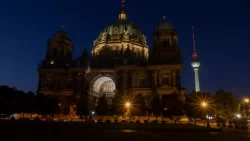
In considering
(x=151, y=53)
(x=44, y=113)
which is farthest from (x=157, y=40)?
(x=44, y=113)

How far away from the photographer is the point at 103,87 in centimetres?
8069

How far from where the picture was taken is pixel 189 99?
58.6 metres

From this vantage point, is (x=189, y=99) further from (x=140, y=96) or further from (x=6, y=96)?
(x=6, y=96)

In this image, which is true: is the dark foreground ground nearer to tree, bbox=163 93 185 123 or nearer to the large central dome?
tree, bbox=163 93 185 123

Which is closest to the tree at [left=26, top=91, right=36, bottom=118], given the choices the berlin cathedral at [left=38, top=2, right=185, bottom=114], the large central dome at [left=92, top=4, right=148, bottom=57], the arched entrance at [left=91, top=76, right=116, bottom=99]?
the berlin cathedral at [left=38, top=2, right=185, bottom=114]

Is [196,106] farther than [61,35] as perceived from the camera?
No

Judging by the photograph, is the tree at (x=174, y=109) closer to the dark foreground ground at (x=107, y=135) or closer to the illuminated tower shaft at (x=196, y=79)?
the dark foreground ground at (x=107, y=135)

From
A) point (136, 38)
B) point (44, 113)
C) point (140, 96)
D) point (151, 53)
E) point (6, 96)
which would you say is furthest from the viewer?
point (136, 38)

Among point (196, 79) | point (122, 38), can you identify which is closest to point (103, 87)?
point (122, 38)

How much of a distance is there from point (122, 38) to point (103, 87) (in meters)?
20.2

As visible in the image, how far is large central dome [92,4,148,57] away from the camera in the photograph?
8800cm

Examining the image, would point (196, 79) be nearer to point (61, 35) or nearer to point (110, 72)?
point (110, 72)

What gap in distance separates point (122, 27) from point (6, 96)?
5329 cm

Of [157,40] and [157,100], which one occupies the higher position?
[157,40]
